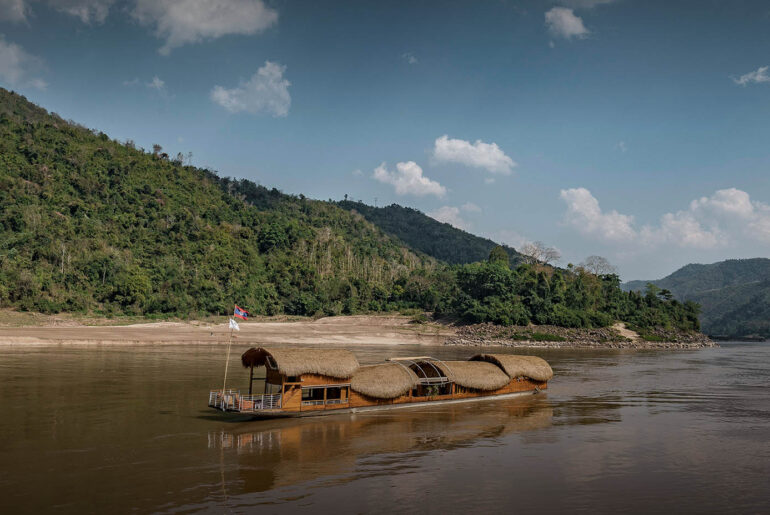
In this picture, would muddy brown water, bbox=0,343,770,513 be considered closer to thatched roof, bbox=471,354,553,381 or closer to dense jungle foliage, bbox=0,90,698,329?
thatched roof, bbox=471,354,553,381

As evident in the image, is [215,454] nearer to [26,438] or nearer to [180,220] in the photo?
[26,438]

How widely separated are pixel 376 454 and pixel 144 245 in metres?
102

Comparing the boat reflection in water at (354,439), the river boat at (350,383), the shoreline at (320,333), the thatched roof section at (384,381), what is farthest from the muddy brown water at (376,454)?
the shoreline at (320,333)

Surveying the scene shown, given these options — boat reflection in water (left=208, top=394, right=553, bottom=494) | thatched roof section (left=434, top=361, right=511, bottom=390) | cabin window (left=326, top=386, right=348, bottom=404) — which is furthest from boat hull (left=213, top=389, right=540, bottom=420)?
thatched roof section (left=434, top=361, right=511, bottom=390)

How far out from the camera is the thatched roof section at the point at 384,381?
26.9 m

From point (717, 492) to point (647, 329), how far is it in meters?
93.5

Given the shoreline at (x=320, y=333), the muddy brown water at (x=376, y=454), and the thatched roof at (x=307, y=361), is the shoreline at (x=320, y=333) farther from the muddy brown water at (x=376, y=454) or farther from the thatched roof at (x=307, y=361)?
the thatched roof at (x=307, y=361)

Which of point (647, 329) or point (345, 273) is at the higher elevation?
point (345, 273)

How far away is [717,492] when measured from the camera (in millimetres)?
16703

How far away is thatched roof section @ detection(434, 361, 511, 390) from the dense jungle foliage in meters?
61.3

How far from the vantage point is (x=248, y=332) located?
76.0 meters

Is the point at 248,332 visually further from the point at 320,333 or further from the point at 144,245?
the point at 144,245

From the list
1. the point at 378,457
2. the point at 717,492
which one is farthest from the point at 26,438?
the point at 717,492

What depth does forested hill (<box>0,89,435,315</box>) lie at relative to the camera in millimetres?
87375
